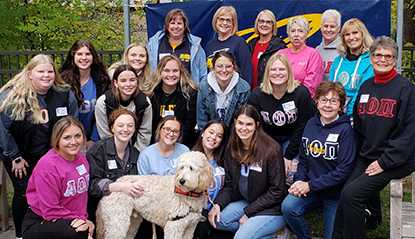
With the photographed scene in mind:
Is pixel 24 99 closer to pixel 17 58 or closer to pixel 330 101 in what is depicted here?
pixel 17 58

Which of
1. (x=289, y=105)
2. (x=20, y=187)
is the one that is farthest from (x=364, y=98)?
(x=20, y=187)

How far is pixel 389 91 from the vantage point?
147 inches

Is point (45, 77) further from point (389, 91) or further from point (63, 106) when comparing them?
point (389, 91)

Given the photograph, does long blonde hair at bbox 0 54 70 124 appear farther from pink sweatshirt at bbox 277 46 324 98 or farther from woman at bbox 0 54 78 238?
pink sweatshirt at bbox 277 46 324 98

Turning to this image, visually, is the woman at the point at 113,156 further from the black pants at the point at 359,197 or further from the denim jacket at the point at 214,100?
the black pants at the point at 359,197

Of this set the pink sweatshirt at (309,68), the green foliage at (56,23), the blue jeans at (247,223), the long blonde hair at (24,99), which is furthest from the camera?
the green foliage at (56,23)

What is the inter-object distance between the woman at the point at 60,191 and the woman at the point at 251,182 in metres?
1.39

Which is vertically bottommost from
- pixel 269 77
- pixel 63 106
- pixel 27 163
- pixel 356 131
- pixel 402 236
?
pixel 402 236

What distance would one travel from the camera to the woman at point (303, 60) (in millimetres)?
4949

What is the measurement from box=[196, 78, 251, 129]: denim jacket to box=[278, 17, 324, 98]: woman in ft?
2.40

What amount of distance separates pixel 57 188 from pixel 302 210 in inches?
97.6

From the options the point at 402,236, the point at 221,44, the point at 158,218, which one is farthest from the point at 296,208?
the point at 221,44

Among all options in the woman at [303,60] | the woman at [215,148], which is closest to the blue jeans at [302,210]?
the woman at [215,148]

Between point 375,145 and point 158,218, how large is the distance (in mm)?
2263
